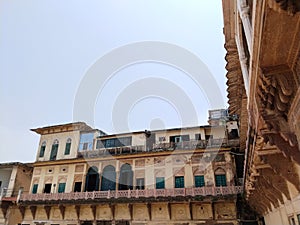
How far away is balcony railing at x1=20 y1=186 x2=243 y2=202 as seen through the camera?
19.1 metres

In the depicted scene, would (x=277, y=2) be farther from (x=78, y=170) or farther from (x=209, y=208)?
(x=78, y=170)

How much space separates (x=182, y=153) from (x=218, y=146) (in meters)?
3.11

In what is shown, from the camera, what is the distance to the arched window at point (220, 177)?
20.6 m

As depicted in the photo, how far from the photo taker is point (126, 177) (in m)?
23.5

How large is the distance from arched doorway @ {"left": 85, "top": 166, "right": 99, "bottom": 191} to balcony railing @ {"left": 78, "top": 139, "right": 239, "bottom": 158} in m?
1.36

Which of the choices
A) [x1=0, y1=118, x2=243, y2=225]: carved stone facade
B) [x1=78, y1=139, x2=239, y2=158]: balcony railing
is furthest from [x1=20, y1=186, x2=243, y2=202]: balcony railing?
[x1=78, y1=139, x2=239, y2=158]: balcony railing

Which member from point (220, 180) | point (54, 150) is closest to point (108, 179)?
point (54, 150)

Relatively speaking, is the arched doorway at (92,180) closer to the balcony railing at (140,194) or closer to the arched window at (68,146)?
the balcony railing at (140,194)

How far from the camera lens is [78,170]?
81.6 ft

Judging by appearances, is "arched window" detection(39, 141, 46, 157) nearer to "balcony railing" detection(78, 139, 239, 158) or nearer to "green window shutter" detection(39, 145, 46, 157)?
"green window shutter" detection(39, 145, 46, 157)

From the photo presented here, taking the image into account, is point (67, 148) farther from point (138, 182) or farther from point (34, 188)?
point (138, 182)

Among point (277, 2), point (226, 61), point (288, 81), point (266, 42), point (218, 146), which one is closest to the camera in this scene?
point (277, 2)

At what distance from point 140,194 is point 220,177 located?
6.66 meters

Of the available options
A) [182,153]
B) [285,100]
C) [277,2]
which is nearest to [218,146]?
[182,153]
